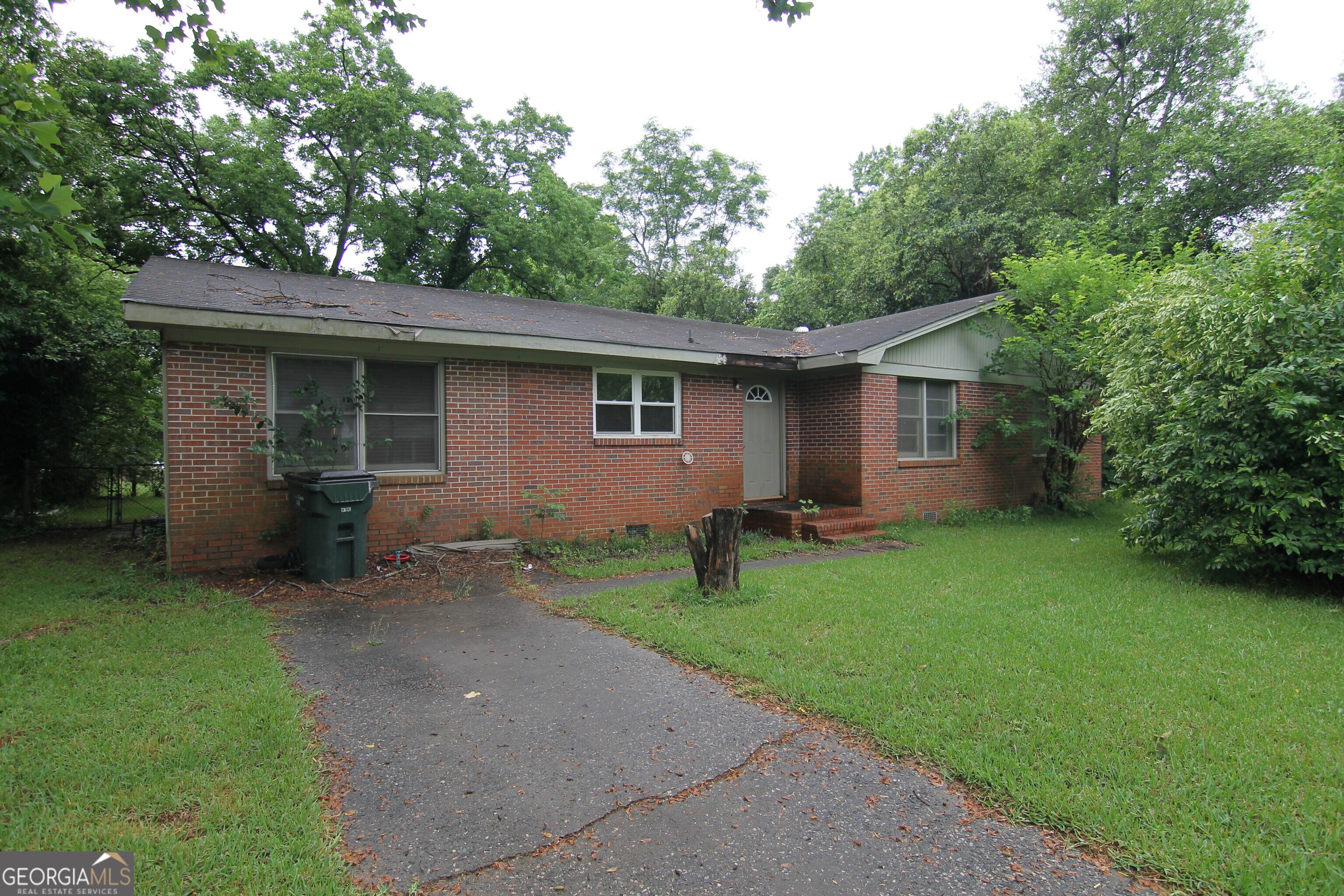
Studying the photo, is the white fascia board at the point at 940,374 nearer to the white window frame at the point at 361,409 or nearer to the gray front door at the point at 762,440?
the gray front door at the point at 762,440

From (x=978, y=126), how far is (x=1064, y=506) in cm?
1527

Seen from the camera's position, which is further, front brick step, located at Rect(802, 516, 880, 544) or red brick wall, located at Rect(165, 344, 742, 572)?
front brick step, located at Rect(802, 516, 880, 544)

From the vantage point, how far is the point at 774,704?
3.97 metres

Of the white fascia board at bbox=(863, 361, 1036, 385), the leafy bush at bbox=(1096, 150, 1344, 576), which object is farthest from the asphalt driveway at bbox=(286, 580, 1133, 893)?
the white fascia board at bbox=(863, 361, 1036, 385)

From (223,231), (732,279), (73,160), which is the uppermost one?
(732,279)

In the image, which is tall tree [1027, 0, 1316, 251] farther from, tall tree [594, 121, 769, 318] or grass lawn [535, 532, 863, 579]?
tall tree [594, 121, 769, 318]

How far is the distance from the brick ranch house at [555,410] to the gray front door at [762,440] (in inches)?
1.7

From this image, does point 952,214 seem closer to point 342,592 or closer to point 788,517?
point 788,517

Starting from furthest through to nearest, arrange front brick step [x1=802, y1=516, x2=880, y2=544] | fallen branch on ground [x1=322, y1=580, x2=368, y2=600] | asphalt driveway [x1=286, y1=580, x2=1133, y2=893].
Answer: front brick step [x1=802, y1=516, x2=880, y2=544], fallen branch on ground [x1=322, y1=580, x2=368, y2=600], asphalt driveway [x1=286, y1=580, x2=1133, y2=893]

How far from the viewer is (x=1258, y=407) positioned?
6578 mm

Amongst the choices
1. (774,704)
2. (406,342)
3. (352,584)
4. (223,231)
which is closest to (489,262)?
(223,231)

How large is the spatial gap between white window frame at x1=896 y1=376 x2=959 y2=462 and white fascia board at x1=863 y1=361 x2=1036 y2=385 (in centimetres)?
11

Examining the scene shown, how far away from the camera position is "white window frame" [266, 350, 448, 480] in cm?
737

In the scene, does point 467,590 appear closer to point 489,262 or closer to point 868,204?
point 489,262
